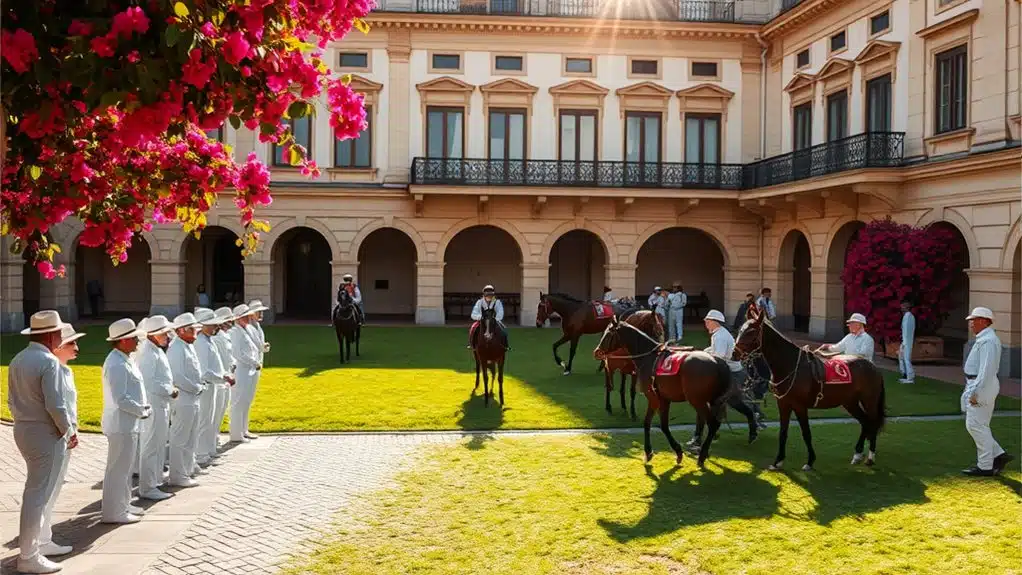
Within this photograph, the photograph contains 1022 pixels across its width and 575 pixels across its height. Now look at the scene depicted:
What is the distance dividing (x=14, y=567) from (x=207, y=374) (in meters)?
3.50

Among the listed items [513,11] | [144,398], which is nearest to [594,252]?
[513,11]

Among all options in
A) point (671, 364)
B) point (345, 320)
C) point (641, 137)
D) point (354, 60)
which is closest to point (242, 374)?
point (671, 364)

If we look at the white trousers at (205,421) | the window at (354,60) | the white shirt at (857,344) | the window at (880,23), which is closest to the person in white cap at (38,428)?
the white trousers at (205,421)

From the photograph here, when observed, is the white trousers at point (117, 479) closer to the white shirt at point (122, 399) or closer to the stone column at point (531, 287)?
the white shirt at point (122, 399)

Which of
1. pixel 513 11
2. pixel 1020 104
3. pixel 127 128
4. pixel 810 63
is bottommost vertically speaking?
Result: pixel 127 128

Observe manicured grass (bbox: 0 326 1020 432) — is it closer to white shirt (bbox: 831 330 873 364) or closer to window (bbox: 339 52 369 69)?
white shirt (bbox: 831 330 873 364)

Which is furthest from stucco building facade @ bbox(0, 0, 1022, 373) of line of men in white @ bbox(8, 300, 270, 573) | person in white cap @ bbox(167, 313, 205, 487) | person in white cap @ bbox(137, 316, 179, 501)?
person in white cap @ bbox(137, 316, 179, 501)

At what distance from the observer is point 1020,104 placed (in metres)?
17.0

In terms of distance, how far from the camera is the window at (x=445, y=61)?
28.9 meters

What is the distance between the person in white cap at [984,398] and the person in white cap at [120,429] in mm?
9297

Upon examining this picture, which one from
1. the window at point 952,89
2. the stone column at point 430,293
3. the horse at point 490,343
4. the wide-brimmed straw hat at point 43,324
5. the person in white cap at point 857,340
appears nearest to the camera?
the wide-brimmed straw hat at point 43,324

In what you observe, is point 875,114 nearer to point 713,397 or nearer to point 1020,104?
point 1020,104

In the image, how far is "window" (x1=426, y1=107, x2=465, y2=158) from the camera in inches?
1141

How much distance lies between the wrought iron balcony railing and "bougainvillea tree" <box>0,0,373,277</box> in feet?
81.7
